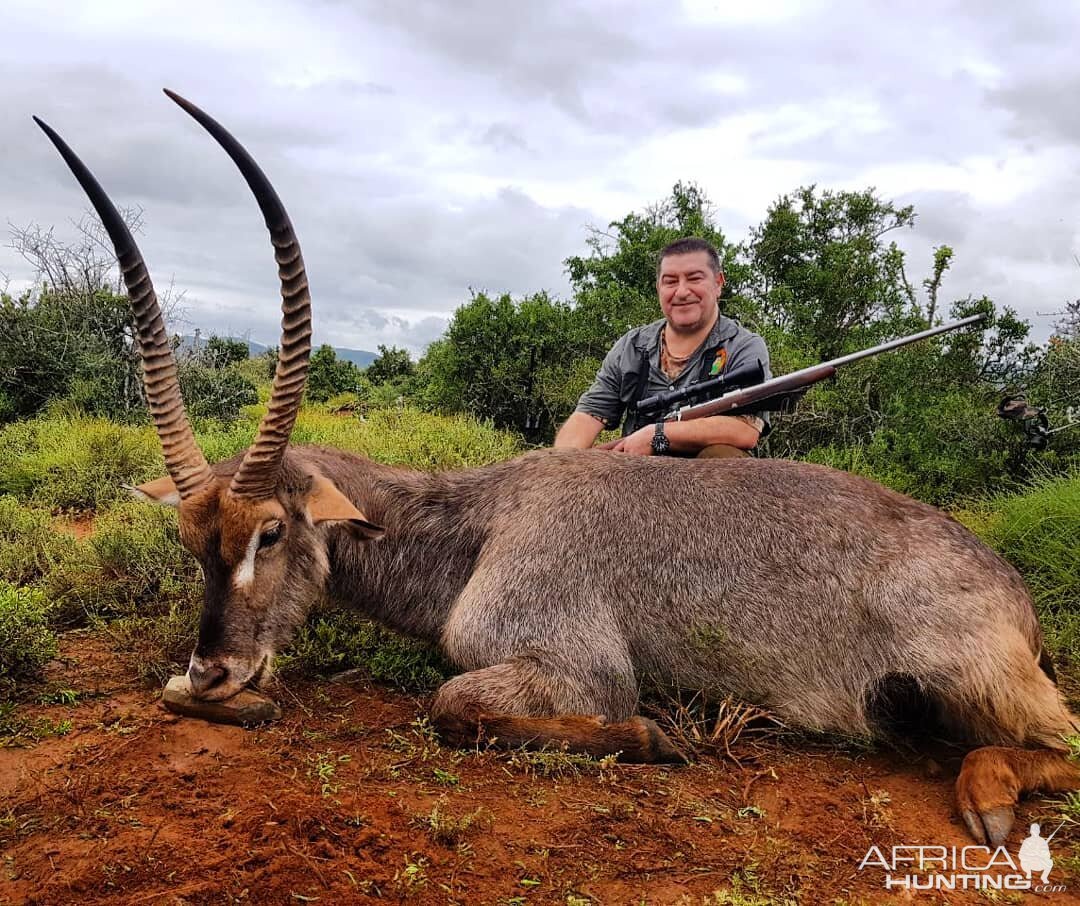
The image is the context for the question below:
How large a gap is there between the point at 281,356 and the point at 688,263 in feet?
11.8

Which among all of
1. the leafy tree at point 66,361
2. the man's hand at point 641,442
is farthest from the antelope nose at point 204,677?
the leafy tree at point 66,361

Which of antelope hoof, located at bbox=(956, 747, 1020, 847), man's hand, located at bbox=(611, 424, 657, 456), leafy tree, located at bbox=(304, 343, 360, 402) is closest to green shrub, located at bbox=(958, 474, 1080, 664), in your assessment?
antelope hoof, located at bbox=(956, 747, 1020, 847)

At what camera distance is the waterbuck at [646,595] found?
332cm

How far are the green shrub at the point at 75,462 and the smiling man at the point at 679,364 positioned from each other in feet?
14.0

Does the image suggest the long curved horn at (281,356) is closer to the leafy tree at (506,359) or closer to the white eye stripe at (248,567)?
the white eye stripe at (248,567)

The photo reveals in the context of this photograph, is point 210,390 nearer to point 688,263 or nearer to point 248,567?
point 688,263

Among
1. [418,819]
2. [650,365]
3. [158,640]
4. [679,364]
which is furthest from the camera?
[650,365]

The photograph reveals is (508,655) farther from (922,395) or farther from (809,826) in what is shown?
(922,395)

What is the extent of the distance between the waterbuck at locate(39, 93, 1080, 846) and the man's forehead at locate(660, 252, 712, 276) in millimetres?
2628

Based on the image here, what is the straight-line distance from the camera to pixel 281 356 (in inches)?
139

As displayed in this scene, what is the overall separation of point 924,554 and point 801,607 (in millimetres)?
600

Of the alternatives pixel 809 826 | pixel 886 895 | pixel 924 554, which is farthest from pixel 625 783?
pixel 924 554

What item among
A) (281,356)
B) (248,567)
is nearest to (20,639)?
(248,567)

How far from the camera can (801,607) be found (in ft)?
11.6
